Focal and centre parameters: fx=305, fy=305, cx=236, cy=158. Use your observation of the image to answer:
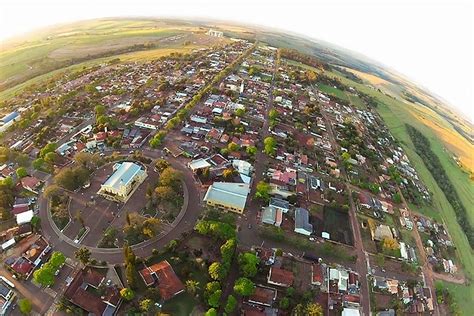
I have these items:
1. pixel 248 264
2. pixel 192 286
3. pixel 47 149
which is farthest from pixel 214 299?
pixel 47 149

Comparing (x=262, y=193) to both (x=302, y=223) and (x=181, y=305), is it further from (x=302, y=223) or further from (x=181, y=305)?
(x=181, y=305)

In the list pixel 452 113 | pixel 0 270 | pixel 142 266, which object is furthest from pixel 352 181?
pixel 452 113

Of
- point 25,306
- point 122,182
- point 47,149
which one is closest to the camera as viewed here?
point 25,306

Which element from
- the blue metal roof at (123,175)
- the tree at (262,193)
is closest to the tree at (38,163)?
the blue metal roof at (123,175)

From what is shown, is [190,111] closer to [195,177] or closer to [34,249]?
[195,177]

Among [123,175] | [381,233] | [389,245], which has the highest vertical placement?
[123,175]

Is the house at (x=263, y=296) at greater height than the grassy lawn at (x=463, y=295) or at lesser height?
greater

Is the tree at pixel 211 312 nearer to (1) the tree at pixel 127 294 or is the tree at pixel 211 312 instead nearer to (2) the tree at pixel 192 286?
(2) the tree at pixel 192 286
